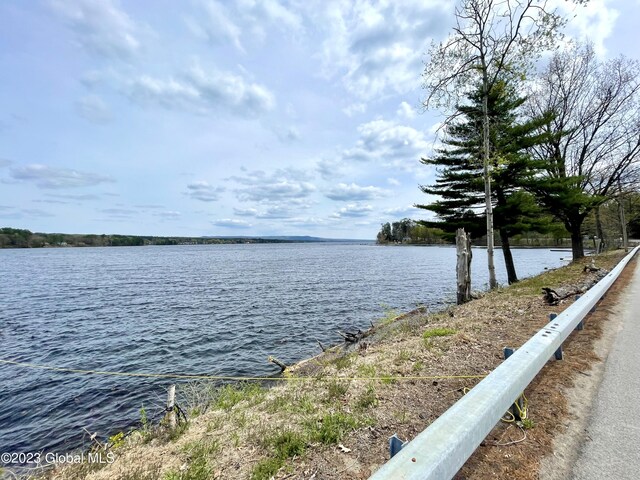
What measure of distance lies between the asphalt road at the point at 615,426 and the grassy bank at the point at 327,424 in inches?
14.3

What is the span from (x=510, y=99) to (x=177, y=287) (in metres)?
26.8

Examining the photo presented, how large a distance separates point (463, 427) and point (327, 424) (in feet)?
5.86

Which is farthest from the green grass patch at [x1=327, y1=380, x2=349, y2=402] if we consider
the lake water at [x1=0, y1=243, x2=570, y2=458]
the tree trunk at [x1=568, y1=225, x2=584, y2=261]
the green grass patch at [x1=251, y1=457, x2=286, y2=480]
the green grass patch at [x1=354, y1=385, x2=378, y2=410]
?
the tree trunk at [x1=568, y1=225, x2=584, y2=261]

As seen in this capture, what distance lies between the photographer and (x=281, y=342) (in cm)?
1209

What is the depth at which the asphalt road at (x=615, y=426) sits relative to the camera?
7.76ft

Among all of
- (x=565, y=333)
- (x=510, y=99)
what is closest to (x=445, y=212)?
(x=510, y=99)

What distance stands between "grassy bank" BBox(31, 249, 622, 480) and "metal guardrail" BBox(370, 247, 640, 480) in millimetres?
541

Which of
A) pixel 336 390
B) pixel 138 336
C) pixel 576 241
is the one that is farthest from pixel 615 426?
pixel 576 241

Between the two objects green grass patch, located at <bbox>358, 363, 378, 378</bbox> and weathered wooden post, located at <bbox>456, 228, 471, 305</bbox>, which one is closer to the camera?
green grass patch, located at <bbox>358, 363, 378, 378</bbox>

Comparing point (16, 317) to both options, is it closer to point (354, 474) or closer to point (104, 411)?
point (104, 411)

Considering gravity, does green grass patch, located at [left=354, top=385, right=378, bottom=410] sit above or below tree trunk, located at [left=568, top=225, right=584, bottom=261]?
below

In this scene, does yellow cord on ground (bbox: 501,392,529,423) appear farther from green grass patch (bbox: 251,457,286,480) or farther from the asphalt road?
green grass patch (bbox: 251,457,286,480)

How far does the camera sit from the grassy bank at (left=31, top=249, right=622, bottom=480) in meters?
2.82

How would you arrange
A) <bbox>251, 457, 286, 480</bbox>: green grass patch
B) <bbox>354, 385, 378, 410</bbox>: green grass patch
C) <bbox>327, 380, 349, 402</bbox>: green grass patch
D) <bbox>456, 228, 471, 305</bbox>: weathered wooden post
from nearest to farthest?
<bbox>251, 457, 286, 480</bbox>: green grass patch → <bbox>354, 385, 378, 410</bbox>: green grass patch → <bbox>327, 380, 349, 402</bbox>: green grass patch → <bbox>456, 228, 471, 305</bbox>: weathered wooden post
